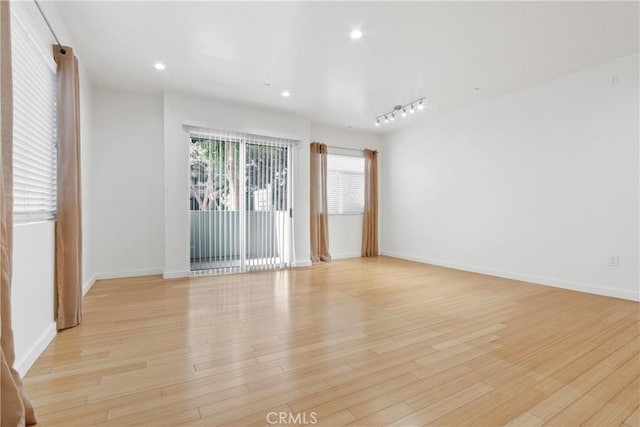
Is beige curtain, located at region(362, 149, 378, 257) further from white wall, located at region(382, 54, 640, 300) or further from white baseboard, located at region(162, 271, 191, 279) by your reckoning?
white baseboard, located at region(162, 271, 191, 279)

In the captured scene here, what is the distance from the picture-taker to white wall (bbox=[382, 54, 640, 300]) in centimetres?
345

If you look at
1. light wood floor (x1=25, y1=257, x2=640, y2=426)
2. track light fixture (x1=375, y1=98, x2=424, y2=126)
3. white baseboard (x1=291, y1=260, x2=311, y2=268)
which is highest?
track light fixture (x1=375, y1=98, x2=424, y2=126)

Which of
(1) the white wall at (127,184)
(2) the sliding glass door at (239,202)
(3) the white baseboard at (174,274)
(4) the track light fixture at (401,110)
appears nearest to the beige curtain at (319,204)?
(2) the sliding glass door at (239,202)

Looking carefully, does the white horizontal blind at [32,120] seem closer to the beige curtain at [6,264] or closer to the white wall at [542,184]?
the beige curtain at [6,264]

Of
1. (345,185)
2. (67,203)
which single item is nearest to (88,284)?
(67,203)

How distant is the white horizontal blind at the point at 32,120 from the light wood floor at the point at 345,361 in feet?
3.67

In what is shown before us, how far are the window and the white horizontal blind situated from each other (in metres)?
4.52

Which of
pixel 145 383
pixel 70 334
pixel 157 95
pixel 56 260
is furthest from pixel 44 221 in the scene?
pixel 157 95

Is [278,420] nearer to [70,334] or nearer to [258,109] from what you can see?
[70,334]

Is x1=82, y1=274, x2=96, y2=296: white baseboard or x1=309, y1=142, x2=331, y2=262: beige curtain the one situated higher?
x1=309, y1=142, x2=331, y2=262: beige curtain

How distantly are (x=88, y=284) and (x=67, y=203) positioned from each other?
1.75m

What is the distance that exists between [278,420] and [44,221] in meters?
2.35

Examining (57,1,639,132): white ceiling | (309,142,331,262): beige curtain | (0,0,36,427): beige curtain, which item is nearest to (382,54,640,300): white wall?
(57,1,639,132): white ceiling

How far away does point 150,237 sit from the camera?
15.3 ft
